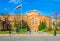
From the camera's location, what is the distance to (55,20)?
64.6m

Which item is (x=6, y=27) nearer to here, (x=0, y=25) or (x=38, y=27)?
(x=0, y=25)

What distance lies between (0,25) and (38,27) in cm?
1229

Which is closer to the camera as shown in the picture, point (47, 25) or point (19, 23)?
point (19, 23)

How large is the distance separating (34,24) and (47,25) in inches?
191

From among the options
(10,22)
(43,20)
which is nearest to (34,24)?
(43,20)

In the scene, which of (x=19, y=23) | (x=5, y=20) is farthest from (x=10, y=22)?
(x=19, y=23)

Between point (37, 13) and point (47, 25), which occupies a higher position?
point (37, 13)

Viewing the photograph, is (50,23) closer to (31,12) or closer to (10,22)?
(31,12)

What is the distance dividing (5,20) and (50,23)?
49.8 ft

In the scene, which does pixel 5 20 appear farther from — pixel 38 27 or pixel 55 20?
pixel 55 20

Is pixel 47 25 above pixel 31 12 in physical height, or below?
below

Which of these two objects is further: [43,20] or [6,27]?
[43,20]

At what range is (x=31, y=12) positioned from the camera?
225 feet

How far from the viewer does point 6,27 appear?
62.7 m
